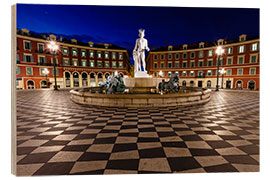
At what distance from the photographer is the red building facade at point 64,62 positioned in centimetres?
2320

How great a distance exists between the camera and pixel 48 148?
2.58 metres

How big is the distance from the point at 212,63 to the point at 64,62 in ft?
113

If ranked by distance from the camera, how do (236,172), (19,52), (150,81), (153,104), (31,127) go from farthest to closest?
1. (19,52)
2. (150,81)
3. (153,104)
4. (31,127)
5. (236,172)

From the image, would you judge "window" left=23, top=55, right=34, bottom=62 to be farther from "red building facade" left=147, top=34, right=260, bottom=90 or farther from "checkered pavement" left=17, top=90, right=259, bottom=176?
"checkered pavement" left=17, top=90, right=259, bottom=176

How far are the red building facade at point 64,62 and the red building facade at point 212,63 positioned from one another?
496 inches

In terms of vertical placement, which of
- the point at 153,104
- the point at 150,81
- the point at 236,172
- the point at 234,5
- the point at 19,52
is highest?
the point at 19,52

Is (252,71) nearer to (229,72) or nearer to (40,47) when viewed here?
(229,72)

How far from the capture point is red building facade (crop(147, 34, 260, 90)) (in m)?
24.5

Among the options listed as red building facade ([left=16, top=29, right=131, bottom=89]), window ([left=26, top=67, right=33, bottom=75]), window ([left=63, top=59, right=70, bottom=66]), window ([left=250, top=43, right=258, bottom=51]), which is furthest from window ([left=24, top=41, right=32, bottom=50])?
window ([left=250, top=43, right=258, bottom=51])

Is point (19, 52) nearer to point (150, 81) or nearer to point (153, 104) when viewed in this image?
point (150, 81)

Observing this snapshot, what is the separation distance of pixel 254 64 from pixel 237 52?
3.95 m

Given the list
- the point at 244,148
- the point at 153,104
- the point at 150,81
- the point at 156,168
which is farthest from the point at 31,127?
the point at 150,81

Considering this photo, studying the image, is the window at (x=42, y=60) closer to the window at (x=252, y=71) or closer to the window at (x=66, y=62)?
the window at (x=66, y=62)

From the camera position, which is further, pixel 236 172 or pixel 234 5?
pixel 234 5
